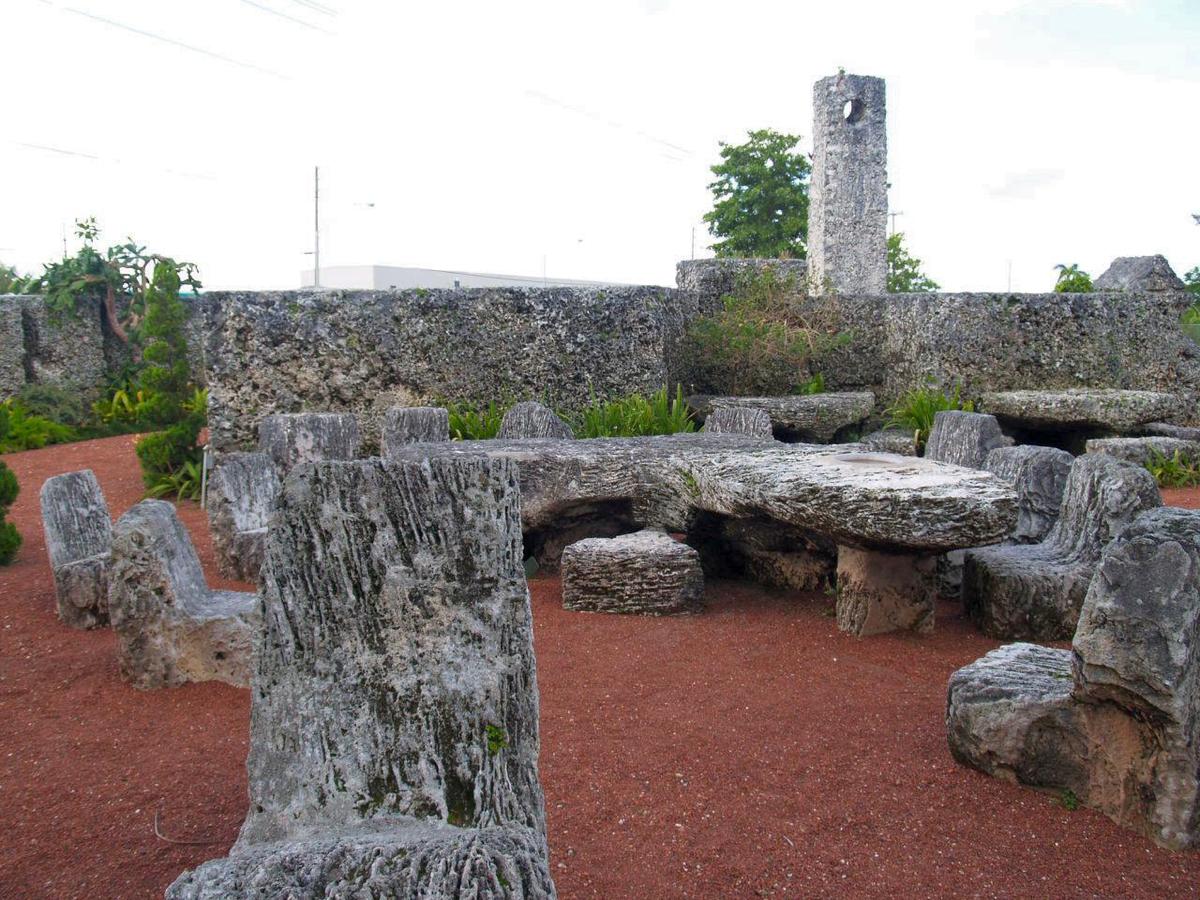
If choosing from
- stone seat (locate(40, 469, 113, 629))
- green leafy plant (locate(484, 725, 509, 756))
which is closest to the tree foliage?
stone seat (locate(40, 469, 113, 629))

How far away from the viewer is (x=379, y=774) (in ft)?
7.72

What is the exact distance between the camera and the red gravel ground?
2578mm

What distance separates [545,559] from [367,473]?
131 inches

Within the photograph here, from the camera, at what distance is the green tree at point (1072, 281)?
1128 centimetres

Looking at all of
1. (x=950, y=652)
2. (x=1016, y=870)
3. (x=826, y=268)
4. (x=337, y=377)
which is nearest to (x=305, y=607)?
(x=1016, y=870)

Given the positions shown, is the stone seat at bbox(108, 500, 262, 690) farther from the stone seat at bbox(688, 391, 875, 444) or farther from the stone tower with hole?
the stone tower with hole

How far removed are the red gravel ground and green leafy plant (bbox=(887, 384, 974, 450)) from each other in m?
3.95

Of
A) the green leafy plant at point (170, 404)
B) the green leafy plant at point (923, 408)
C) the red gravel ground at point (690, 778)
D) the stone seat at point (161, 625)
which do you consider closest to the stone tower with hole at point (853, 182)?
the green leafy plant at point (923, 408)

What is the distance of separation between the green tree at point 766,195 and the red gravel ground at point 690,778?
21534mm

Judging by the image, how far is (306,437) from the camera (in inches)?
271

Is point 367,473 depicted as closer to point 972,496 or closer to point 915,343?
point 972,496

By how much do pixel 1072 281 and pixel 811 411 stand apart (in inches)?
221

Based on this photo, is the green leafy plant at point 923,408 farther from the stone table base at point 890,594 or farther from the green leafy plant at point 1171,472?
the stone table base at point 890,594

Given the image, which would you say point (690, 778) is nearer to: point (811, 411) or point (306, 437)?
point (306, 437)
